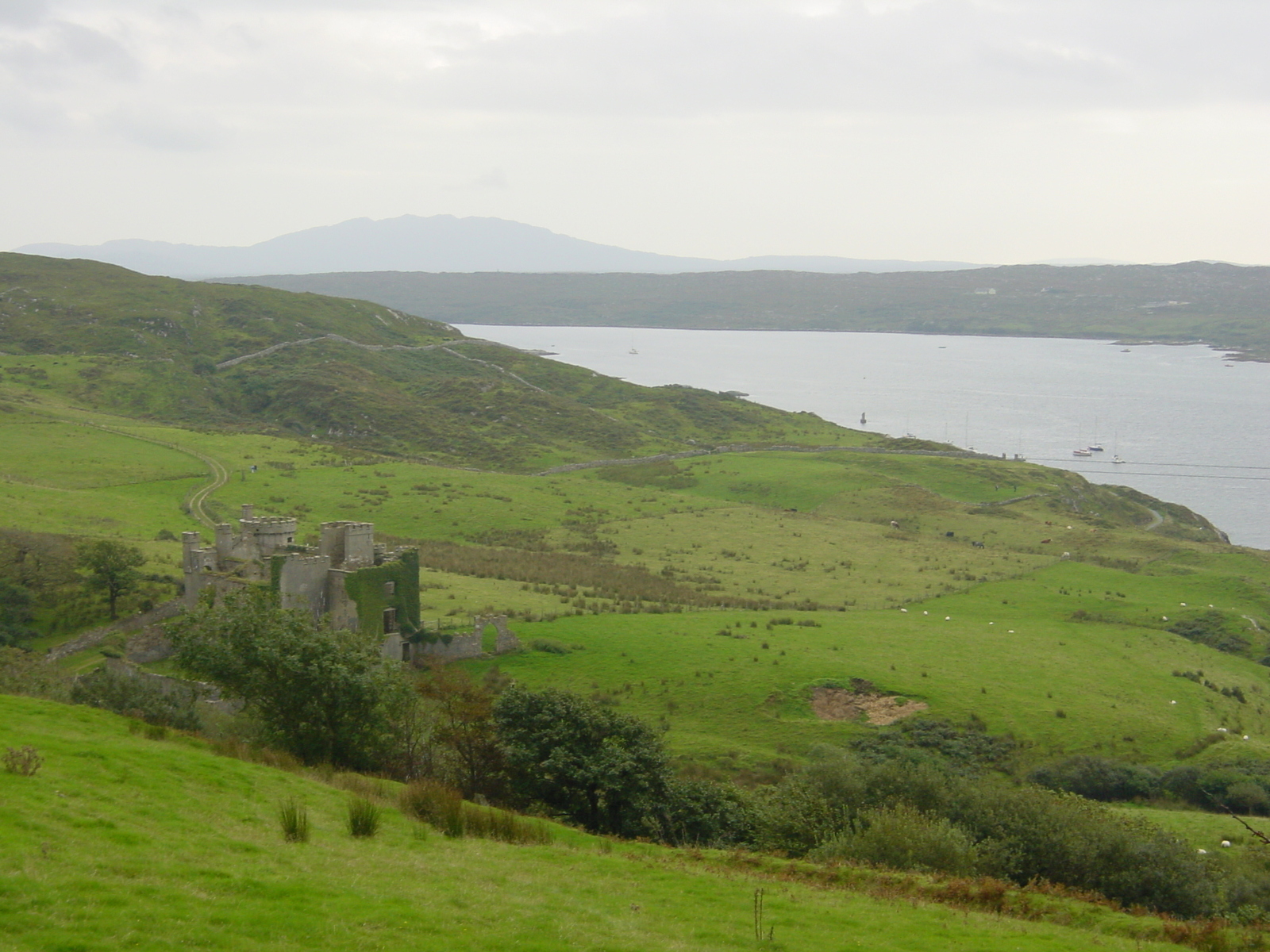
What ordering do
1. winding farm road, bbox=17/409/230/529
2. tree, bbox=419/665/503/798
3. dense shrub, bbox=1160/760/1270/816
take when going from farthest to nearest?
winding farm road, bbox=17/409/230/529
dense shrub, bbox=1160/760/1270/816
tree, bbox=419/665/503/798

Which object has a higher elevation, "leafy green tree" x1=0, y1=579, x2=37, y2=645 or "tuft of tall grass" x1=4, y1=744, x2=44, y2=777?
A: "tuft of tall grass" x1=4, y1=744, x2=44, y2=777

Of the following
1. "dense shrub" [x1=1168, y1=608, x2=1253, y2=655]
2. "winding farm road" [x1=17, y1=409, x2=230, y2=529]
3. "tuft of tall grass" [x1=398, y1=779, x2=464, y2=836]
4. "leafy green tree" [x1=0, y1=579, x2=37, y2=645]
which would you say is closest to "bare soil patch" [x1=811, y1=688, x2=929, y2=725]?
"tuft of tall grass" [x1=398, y1=779, x2=464, y2=836]

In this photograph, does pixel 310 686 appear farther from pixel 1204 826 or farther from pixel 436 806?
pixel 1204 826

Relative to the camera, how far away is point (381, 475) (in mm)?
80250

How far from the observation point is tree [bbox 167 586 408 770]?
22.1 metres

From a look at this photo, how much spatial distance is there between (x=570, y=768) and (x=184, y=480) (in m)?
55.1

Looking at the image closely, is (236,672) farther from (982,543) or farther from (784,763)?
(982,543)

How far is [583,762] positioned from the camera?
2378 cm

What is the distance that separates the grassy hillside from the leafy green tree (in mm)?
54330

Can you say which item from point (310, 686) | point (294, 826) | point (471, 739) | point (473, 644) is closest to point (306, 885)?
point (294, 826)

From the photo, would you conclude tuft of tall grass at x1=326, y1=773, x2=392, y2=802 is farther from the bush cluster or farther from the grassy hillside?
the grassy hillside

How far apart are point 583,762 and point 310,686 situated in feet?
20.1

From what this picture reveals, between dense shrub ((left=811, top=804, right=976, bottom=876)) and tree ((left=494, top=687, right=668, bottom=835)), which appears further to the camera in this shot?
tree ((left=494, top=687, right=668, bottom=835))

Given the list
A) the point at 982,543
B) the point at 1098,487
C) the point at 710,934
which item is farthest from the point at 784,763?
the point at 1098,487
